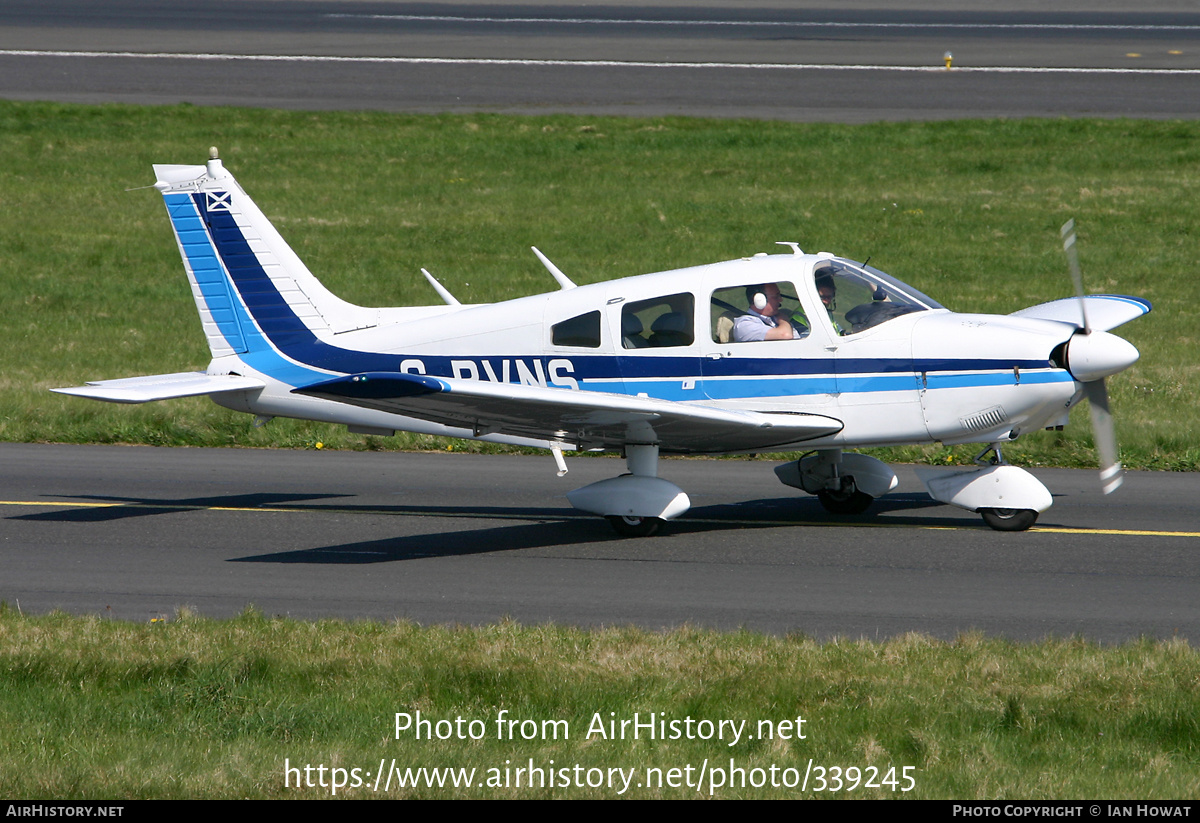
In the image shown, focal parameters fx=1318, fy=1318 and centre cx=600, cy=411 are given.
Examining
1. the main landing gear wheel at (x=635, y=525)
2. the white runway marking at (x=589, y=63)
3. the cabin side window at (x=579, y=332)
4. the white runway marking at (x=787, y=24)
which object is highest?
the white runway marking at (x=787, y=24)

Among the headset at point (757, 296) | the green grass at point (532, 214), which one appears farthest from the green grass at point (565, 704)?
the green grass at point (532, 214)

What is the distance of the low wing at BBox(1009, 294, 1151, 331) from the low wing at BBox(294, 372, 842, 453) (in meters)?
1.99

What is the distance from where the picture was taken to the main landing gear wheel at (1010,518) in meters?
9.81

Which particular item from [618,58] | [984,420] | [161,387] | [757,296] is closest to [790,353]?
[757,296]

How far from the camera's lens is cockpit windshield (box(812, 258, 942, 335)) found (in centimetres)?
982

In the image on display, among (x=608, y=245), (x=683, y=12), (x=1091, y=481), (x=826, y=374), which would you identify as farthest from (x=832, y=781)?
(x=683, y=12)

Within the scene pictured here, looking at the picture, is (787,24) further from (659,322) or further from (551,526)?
(551,526)

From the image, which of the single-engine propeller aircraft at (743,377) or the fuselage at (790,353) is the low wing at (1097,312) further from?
the fuselage at (790,353)

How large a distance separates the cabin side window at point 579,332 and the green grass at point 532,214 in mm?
3847

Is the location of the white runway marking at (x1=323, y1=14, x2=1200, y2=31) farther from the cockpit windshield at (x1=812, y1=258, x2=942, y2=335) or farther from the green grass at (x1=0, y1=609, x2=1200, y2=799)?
the green grass at (x1=0, y1=609, x2=1200, y2=799)

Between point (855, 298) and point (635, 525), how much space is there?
2390mm

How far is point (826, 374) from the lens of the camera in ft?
32.3

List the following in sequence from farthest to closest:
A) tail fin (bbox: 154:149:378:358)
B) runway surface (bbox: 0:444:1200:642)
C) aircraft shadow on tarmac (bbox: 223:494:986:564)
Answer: tail fin (bbox: 154:149:378:358) < aircraft shadow on tarmac (bbox: 223:494:986:564) < runway surface (bbox: 0:444:1200:642)

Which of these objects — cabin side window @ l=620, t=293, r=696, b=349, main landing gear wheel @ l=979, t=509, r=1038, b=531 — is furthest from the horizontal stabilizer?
main landing gear wheel @ l=979, t=509, r=1038, b=531
